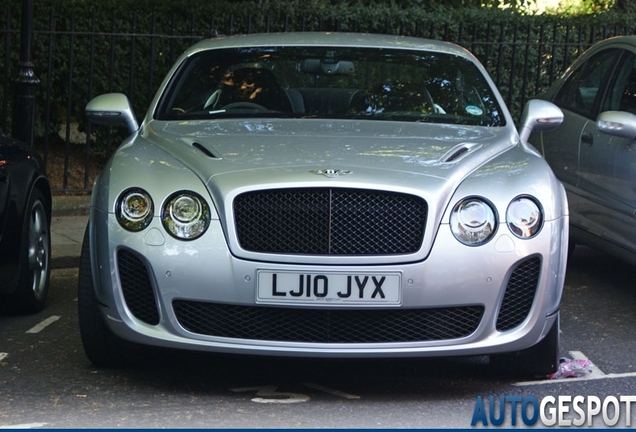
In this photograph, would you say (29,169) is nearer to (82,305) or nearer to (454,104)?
(82,305)

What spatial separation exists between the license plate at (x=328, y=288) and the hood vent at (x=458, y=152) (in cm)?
70

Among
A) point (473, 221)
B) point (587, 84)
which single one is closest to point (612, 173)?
point (587, 84)

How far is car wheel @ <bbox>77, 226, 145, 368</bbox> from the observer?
568 cm

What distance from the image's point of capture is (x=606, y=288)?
8398 millimetres

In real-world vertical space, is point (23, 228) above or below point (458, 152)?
below

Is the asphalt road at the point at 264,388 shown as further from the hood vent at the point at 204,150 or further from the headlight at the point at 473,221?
the hood vent at the point at 204,150

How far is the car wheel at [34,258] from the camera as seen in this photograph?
7074mm

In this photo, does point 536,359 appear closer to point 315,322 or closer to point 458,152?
point 458,152

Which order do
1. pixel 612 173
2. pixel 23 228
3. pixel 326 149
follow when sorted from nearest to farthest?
pixel 326 149
pixel 23 228
pixel 612 173

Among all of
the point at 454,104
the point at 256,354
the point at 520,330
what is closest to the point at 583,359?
the point at 520,330

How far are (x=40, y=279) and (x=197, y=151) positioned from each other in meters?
2.13

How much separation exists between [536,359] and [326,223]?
1.19 meters

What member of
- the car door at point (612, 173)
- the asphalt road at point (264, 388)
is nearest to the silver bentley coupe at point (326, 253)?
the asphalt road at point (264, 388)

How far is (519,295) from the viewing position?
5.41 meters
